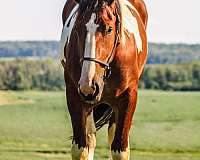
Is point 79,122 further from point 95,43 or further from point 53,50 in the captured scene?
point 53,50

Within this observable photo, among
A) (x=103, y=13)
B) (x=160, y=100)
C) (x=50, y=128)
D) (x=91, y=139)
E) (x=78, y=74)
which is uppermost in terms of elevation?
(x=103, y=13)

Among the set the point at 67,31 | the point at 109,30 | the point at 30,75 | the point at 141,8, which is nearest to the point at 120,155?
the point at 67,31

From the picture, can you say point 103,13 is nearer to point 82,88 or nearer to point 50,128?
point 82,88

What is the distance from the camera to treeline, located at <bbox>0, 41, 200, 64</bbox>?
9340cm

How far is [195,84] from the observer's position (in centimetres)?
5509

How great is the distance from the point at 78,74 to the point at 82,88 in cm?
71

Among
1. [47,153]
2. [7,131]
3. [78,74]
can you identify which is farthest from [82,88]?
[7,131]

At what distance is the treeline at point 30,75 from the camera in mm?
52500

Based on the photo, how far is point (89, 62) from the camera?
6.59m

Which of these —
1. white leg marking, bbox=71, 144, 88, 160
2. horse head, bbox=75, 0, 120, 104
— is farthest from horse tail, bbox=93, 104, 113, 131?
horse head, bbox=75, 0, 120, 104

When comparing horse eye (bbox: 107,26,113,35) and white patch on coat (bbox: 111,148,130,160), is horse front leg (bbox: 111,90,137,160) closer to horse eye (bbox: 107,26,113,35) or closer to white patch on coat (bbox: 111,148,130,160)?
white patch on coat (bbox: 111,148,130,160)

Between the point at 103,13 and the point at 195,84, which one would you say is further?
the point at 195,84

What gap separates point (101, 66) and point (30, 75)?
156 feet

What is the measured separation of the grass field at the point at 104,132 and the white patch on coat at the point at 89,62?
8.38 metres
